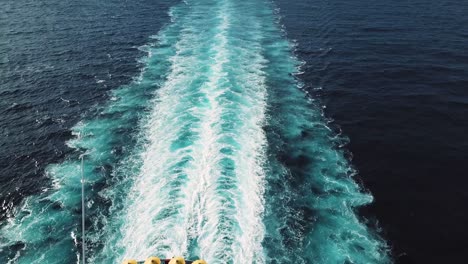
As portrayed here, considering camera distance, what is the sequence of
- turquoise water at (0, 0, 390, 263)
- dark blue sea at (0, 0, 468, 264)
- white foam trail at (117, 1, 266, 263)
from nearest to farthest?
1. white foam trail at (117, 1, 266, 263)
2. turquoise water at (0, 0, 390, 263)
3. dark blue sea at (0, 0, 468, 264)

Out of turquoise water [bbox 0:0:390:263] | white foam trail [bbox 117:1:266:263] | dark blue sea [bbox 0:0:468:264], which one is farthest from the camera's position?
dark blue sea [bbox 0:0:468:264]

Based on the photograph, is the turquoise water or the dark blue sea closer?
the turquoise water

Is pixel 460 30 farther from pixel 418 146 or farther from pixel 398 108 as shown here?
pixel 418 146

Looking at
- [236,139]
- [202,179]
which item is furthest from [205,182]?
[236,139]

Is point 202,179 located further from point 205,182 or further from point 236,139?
point 236,139

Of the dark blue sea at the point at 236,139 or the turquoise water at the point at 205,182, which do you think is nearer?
the turquoise water at the point at 205,182

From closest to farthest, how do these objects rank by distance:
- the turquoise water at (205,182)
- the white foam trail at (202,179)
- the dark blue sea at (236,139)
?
the white foam trail at (202,179)
the turquoise water at (205,182)
the dark blue sea at (236,139)
